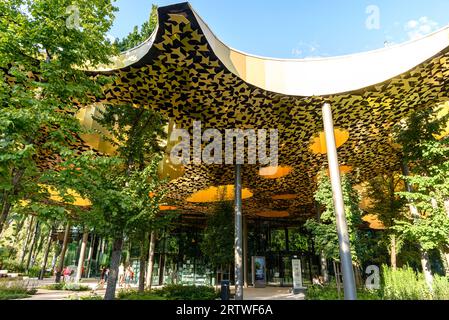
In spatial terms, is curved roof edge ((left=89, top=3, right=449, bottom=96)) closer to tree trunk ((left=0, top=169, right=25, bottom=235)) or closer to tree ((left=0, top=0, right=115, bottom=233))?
tree ((left=0, top=0, right=115, bottom=233))

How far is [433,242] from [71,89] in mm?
12998

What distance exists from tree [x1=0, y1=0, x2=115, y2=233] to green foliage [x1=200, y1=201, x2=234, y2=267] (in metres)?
10.1

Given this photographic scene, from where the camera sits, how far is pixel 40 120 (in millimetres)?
5426

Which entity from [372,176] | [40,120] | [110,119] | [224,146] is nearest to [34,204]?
[40,120]

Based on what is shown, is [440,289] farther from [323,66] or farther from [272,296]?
[272,296]

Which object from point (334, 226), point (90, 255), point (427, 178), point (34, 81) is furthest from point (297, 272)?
point (90, 255)

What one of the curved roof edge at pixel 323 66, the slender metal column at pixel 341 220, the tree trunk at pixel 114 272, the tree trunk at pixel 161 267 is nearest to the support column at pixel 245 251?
the tree trunk at pixel 161 267

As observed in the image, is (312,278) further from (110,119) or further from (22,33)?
(22,33)

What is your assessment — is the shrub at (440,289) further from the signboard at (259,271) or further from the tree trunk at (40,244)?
the tree trunk at (40,244)
